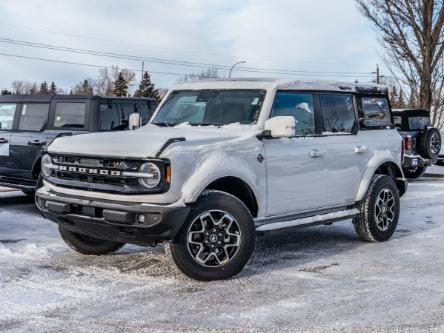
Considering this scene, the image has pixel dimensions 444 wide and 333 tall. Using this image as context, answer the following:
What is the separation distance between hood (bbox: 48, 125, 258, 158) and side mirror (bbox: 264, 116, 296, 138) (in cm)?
16

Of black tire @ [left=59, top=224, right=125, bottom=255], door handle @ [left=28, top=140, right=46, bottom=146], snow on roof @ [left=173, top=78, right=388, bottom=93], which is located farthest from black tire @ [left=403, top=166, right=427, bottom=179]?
black tire @ [left=59, top=224, right=125, bottom=255]

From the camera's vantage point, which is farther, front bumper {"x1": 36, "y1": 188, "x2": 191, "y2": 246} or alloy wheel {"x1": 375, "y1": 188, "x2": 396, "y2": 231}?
alloy wheel {"x1": 375, "y1": 188, "x2": 396, "y2": 231}

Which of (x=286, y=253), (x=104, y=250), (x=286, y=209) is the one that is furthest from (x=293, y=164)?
(x=104, y=250)

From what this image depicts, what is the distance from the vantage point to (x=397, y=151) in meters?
7.75

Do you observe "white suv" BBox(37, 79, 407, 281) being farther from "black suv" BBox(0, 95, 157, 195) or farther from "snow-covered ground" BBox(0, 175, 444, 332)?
"black suv" BBox(0, 95, 157, 195)

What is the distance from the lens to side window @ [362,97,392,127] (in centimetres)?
748

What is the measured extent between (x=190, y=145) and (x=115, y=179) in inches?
27.5

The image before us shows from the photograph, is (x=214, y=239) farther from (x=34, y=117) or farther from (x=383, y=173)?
(x=34, y=117)

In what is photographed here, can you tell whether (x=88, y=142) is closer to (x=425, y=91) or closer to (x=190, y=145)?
(x=190, y=145)

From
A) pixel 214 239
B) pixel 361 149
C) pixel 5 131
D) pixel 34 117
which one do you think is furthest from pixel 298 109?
pixel 5 131

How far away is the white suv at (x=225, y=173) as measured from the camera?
5164mm

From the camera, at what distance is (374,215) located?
23.6 feet

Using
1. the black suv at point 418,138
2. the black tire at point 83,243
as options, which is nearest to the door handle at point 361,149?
the black tire at point 83,243

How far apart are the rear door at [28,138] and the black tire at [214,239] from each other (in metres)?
4.82
